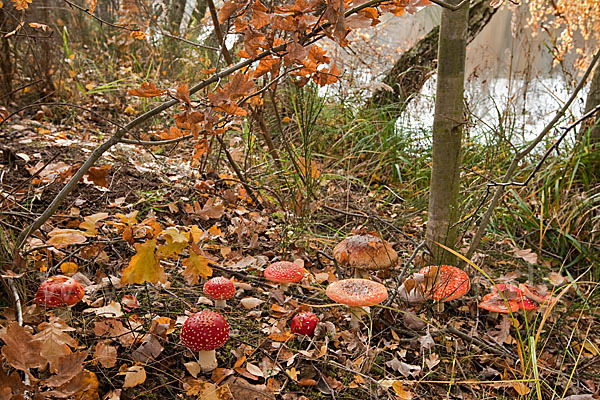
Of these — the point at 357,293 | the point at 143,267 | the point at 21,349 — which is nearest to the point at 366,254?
the point at 357,293

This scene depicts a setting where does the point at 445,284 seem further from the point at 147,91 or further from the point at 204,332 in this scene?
the point at 147,91

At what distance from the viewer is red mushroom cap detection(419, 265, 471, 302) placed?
212 cm

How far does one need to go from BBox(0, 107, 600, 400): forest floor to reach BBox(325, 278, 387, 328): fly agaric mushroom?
0.45 feet

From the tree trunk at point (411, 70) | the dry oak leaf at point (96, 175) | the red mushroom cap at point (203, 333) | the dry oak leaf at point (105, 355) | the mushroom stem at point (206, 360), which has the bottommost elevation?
the mushroom stem at point (206, 360)

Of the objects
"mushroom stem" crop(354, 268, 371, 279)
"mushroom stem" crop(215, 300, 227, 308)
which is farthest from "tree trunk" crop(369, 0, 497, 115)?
"mushroom stem" crop(215, 300, 227, 308)

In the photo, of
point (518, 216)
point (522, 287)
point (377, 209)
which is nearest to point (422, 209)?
point (377, 209)

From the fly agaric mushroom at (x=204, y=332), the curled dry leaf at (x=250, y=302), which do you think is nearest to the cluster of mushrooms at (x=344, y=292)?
the fly agaric mushroom at (x=204, y=332)

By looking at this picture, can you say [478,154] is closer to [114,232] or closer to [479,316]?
[479,316]

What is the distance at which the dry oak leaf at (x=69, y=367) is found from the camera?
1201 mm

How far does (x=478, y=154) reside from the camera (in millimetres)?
4031

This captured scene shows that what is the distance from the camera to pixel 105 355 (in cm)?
159

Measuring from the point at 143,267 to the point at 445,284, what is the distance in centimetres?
137

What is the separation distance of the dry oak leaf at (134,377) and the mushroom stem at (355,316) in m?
0.97

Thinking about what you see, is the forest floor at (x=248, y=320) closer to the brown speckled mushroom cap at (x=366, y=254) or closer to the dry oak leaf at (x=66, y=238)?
the dry oak leaf at (x=66, y=238)
